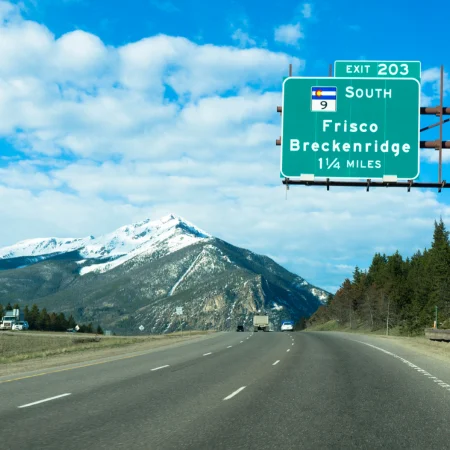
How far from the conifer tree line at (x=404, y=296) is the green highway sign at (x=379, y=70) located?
54975 mm

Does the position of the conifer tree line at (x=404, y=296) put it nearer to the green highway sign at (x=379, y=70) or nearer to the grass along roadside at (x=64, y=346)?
the grass along roadside at (x=64, y=346)

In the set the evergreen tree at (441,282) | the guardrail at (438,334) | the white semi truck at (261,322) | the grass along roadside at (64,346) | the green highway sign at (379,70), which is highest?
the green highway sign at (379,70)

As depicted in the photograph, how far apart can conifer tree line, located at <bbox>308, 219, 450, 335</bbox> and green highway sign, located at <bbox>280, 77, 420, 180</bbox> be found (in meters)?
54.9

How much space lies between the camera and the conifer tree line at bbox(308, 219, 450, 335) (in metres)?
85.8

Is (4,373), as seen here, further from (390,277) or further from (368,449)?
(390,277)

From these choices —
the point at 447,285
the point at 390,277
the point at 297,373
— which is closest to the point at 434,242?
the point at 390,277

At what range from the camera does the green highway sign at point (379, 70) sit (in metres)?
21.5

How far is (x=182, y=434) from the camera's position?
8.80 metres

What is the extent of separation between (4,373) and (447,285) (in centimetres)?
7214

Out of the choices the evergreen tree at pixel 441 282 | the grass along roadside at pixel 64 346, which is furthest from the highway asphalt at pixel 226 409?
the evergreen tree at pixel 441 282

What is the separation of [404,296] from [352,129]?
90548 mm

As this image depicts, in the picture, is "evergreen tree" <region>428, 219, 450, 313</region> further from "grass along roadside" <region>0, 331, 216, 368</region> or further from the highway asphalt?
the highway asphalt

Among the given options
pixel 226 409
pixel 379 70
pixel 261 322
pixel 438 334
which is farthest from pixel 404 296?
pixel 226 409

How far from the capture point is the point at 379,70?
2156 cm
